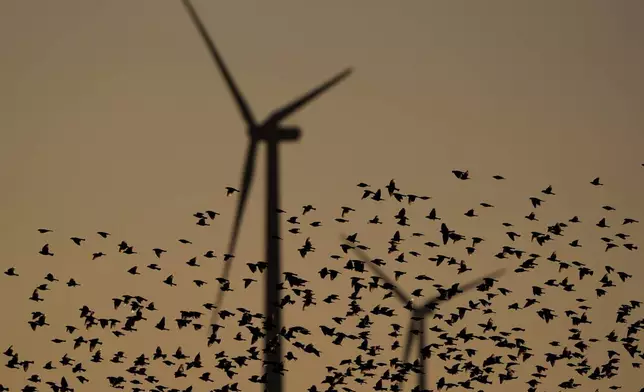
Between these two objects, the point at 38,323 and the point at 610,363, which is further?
the point at 610,363

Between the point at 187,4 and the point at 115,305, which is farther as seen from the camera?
the point at 187,4

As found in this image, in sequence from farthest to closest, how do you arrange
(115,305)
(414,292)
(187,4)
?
(187,4), (414,292), (115,305)

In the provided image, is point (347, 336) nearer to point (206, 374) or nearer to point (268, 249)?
point (206, 374)

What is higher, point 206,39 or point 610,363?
point 206,39

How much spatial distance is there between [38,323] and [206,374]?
7580 millimetres

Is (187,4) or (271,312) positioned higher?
(187,4)

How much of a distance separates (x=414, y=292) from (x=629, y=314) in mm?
9699

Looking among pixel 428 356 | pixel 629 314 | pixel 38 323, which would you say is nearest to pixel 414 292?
pixel 428 356

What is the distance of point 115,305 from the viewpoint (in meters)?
73.9

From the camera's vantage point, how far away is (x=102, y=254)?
7519 cm

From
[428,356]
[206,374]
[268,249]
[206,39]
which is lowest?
[206,374]

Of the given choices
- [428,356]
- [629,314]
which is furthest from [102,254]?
[629,314]

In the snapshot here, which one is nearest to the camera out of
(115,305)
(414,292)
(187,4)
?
(115,305)

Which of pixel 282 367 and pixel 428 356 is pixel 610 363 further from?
pixel 282 367
